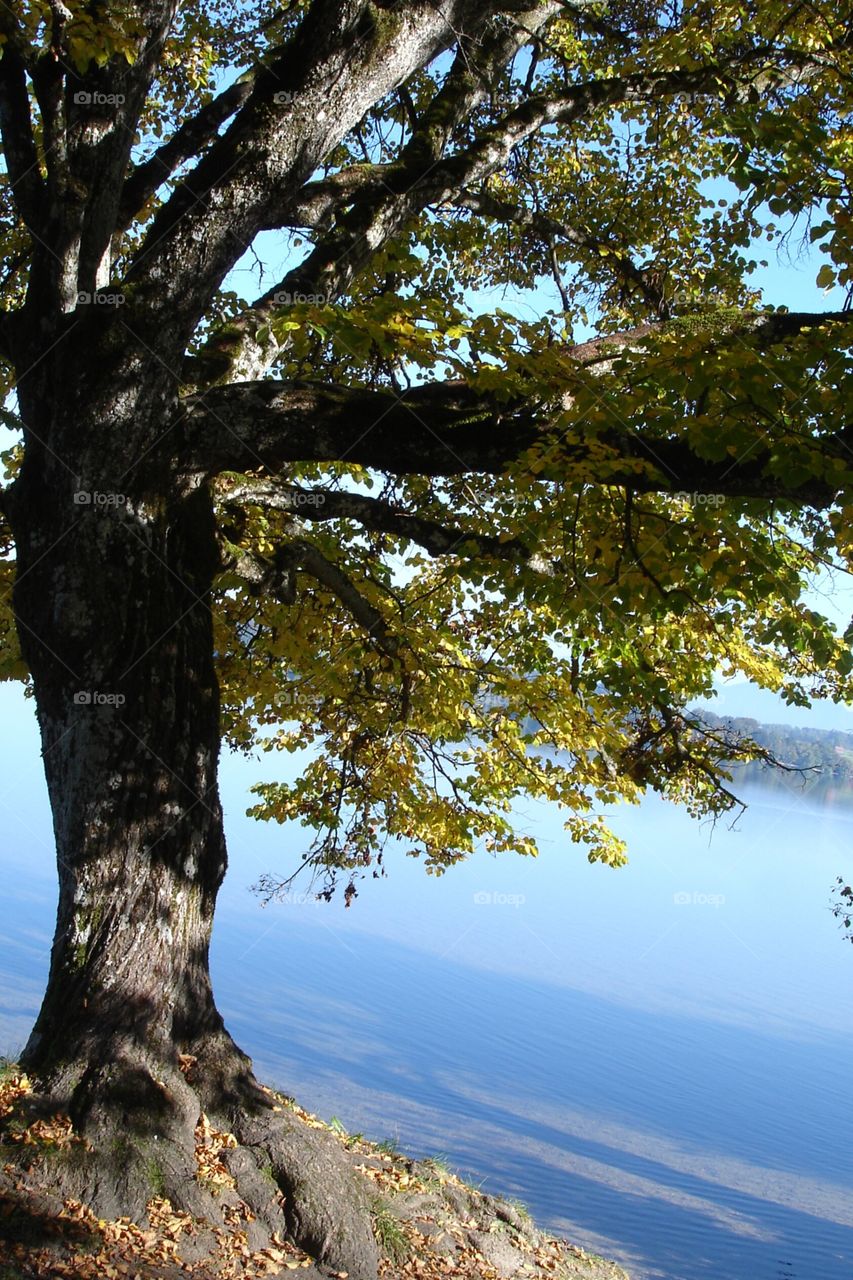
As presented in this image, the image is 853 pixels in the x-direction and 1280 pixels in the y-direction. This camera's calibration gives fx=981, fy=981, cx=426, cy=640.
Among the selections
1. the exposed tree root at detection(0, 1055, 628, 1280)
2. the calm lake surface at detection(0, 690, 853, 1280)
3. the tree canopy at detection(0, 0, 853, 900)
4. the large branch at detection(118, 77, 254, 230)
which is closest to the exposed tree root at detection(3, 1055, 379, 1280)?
the exposed tree root at detection(0, 1055, 628, 1280)

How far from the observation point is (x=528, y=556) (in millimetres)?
5812

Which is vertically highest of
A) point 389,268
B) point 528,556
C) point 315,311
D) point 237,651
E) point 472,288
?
point 472,288

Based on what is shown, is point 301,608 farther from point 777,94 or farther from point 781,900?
point 781,900

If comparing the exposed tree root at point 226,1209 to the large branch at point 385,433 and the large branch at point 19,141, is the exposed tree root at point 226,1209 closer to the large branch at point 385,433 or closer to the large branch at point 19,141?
the large branch at point 385,433

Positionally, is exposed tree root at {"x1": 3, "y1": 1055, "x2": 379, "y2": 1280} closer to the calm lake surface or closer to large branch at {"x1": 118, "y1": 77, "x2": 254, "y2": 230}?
the calm lake surface

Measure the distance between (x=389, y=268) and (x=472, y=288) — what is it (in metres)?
5.64

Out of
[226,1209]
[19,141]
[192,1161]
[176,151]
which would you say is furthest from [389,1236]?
[176,151]

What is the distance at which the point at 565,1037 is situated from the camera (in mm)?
18969

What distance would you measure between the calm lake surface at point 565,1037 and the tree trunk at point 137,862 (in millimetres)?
4900

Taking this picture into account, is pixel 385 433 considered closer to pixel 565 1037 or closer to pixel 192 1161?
pixel 192 1161

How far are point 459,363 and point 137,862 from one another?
10.0 feet

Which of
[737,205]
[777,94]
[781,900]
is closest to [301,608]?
[737,205]

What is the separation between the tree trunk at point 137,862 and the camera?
445cm

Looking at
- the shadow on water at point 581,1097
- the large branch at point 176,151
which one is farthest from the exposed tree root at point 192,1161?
the shadow on water at point 581,1097
